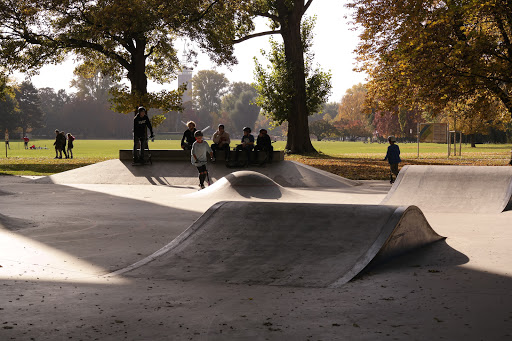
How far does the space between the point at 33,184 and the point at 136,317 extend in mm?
14213

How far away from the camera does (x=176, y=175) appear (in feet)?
59.2

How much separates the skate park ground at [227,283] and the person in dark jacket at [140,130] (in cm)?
664

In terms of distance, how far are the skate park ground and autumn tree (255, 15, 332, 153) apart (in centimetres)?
2131

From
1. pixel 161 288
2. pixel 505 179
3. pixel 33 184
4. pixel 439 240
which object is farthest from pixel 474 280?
pixel 33 184

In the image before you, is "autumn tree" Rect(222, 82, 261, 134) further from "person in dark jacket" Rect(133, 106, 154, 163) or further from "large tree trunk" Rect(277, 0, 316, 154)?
"person in dark jacket" Rect(133, 106, 154, 163)

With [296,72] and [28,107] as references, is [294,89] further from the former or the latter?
[28,107]

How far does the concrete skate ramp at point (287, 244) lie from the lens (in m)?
5.73

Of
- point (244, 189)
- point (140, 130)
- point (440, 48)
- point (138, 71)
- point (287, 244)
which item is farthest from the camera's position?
point (138, 71)

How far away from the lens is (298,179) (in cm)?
1702

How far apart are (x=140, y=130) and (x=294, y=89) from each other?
15405 mm

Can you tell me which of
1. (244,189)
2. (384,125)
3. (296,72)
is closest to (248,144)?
(244,189)

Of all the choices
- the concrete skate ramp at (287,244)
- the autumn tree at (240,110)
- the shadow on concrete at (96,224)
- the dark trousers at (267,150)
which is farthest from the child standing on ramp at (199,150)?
the autumn tree at (240,110)

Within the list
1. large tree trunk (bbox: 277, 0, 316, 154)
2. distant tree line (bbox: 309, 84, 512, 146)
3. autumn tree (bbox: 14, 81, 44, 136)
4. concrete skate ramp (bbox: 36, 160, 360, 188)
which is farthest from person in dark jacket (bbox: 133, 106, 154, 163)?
autumn tree (bbox: 14, 81, 44, 136)

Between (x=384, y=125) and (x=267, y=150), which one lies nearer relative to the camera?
(x=267, y=150)
